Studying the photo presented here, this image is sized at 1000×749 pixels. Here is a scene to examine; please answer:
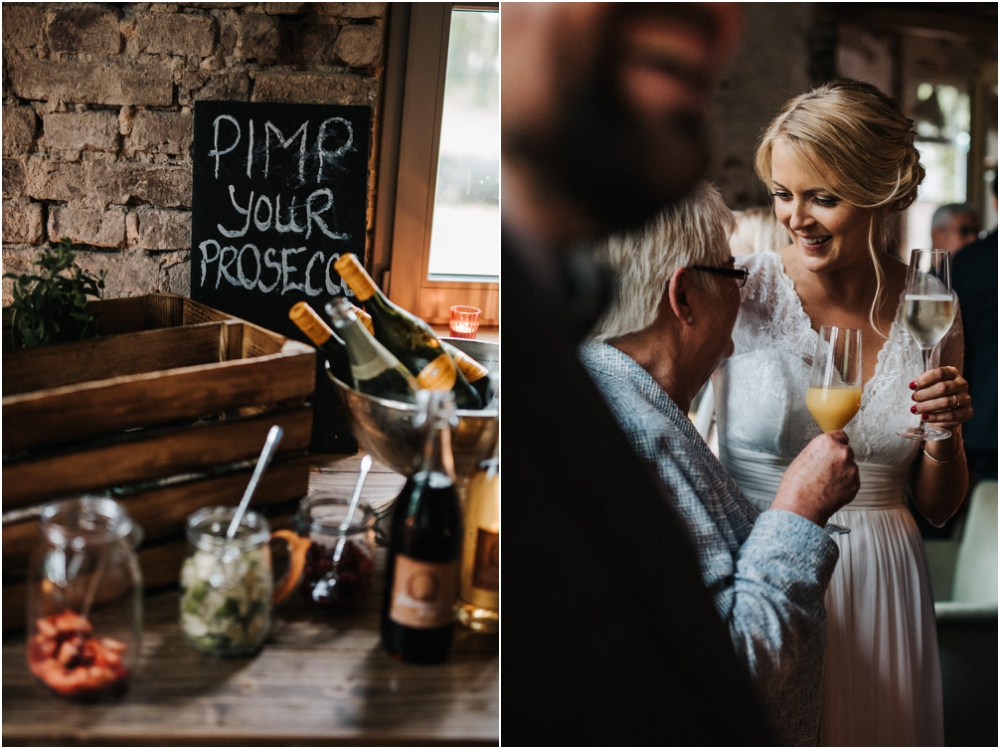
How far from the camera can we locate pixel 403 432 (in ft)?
3.06

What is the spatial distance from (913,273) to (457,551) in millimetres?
791

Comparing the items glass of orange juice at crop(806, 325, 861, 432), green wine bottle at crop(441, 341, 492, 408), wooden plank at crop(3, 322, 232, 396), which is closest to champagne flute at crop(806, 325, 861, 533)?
glass of orange juice at crop(806, 325, 861, 432)

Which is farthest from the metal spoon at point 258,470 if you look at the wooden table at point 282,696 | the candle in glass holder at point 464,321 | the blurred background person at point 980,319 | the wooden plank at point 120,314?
the blurred background person at point 980,319

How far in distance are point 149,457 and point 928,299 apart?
108cm

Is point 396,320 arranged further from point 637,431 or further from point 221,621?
point 221,621

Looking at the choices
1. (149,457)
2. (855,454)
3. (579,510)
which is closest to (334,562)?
(149,457)

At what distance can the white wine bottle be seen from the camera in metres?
0.92

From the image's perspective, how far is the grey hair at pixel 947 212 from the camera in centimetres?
115

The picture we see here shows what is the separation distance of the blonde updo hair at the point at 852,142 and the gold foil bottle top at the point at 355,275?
22.3 inches

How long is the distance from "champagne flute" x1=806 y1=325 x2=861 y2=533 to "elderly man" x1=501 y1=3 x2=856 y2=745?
29 cm

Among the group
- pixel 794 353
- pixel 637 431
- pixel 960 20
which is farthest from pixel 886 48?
pixel 637 431

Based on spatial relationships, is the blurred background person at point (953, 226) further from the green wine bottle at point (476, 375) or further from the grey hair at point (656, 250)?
the green wine bottle at point (476, 375)

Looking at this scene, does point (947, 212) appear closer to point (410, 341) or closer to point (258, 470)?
point (410, 341)

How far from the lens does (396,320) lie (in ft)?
3.95
